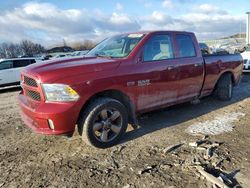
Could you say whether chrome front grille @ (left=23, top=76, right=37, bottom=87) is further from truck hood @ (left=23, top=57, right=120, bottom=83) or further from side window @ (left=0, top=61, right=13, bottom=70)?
side window @ (left=0, top=61, right=13, bottom=70)

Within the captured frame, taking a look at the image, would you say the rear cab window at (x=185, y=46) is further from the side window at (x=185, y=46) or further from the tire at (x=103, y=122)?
the tire at (x=103, y=122)

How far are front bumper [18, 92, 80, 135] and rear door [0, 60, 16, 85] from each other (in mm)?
9940

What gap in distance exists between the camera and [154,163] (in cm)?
425

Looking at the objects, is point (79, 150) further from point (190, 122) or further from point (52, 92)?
point (190, 122)

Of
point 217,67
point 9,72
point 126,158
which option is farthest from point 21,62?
point 126,158

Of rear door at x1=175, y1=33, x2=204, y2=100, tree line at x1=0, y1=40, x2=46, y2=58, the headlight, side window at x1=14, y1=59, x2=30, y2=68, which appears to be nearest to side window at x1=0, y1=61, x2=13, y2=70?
side window at x1=14, y1=59, x2=30, y2=68

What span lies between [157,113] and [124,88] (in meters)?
2.03

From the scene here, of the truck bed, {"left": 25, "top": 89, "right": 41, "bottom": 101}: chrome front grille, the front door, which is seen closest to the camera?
{"left": 25, "top": 89, "right": 41, "bottom": 101}: chrome front grille

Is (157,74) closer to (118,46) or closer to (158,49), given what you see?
(158,49)

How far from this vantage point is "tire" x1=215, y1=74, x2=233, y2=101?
7.57 meters

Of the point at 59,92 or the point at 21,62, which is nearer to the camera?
the point at 59,92

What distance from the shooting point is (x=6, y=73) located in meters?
13.8

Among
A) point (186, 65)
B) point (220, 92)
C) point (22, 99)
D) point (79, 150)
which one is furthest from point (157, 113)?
→ point (22, 99)

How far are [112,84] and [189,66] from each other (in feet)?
6.80
